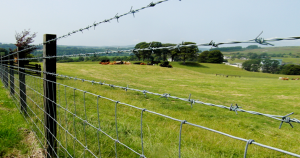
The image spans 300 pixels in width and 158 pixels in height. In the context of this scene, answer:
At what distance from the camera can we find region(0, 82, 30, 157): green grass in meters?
3.37

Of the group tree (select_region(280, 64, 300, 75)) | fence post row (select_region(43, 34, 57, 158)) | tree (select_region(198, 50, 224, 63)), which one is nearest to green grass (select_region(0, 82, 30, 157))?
fence post row (select_region(43, 34, 57, 158))

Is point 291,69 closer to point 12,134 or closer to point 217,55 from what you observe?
point 217,55

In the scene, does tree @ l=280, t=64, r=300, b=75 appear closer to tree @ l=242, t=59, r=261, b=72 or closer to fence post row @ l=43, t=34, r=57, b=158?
tree @ l=242, t=59, r=261, b=72

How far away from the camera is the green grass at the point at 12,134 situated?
11.0 feet

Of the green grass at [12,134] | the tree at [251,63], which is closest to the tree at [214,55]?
the green grass at [12,134]

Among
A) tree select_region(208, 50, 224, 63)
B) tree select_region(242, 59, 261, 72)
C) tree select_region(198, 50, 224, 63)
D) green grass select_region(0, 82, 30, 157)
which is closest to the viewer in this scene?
green grass select_region(0, 82, 30, 157)

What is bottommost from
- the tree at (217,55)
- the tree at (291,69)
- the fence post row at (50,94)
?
the tree at (291,69)

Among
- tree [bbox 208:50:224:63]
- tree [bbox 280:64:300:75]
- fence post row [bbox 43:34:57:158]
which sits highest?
tree [bbox 208:50:224:63]

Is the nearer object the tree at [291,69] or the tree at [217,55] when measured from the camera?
the tree at [217,55]

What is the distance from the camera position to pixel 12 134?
3842 mm

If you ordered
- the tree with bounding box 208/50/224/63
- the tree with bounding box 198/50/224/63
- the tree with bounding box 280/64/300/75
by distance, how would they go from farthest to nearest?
the tree with bounding box 280/64/300/75 < the tree with bounding box 208/50/224/63 < the tree with bounding box 198/50/224/63

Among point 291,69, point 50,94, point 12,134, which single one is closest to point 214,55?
point 50,94

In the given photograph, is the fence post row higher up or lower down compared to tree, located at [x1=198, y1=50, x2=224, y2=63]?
lower down

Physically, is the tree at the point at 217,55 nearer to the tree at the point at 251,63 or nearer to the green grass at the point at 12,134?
the green grass at the point at 12,134
